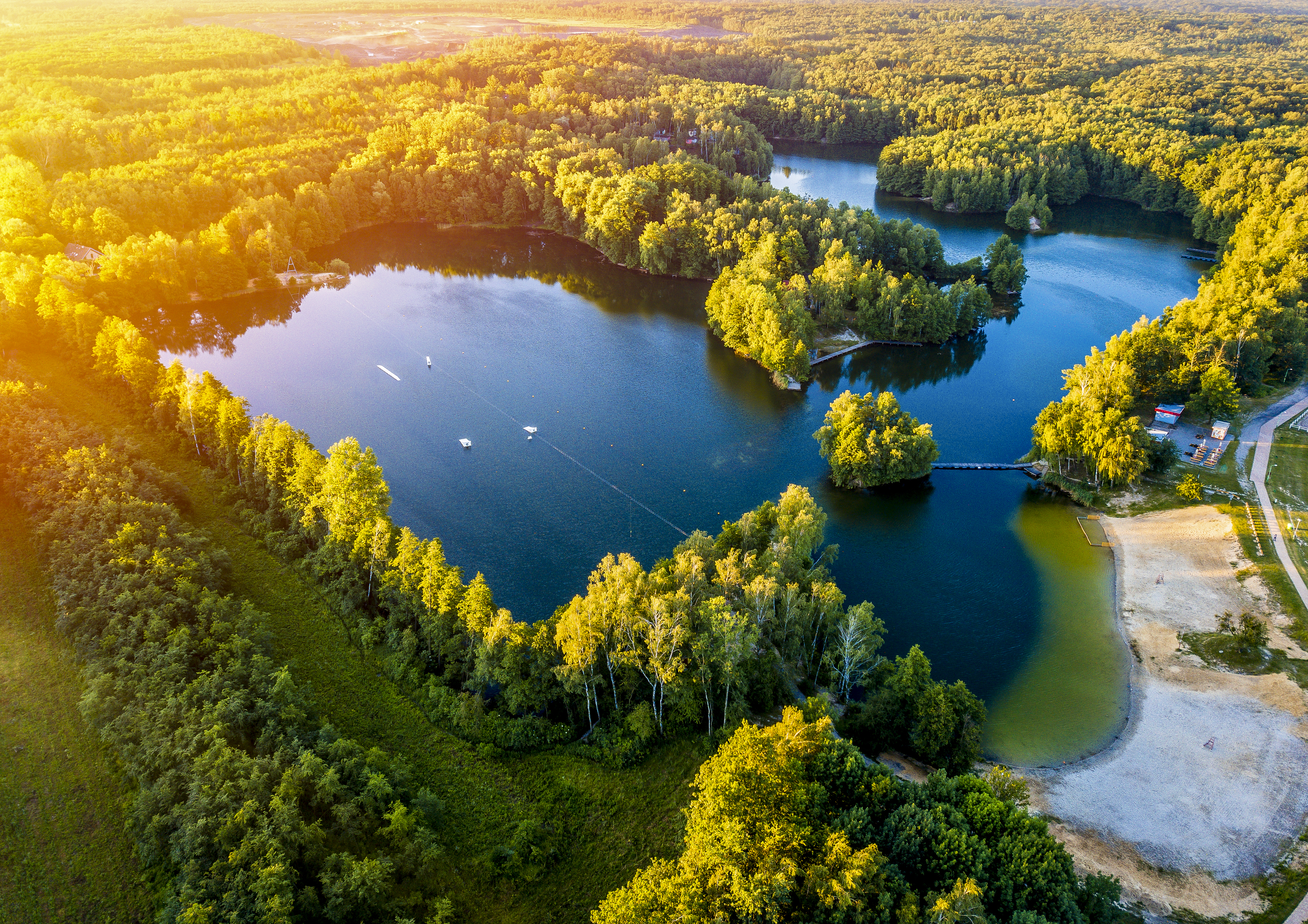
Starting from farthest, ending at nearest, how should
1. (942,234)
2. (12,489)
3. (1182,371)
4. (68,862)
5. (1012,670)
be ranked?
1. (942,234)
2. (1182,371)
3. (12,489)
4. (1012,670)
5. (68,862)

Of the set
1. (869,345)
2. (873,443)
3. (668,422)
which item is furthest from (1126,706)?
(869,345)

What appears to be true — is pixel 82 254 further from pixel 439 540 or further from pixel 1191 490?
pixel 1191 490

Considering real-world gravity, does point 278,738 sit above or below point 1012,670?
above

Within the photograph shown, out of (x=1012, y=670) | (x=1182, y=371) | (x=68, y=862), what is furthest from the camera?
(x=1182, y=371)

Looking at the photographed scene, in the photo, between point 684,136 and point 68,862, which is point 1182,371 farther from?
point 684,136

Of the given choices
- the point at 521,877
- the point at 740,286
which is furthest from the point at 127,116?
the point at 521,877

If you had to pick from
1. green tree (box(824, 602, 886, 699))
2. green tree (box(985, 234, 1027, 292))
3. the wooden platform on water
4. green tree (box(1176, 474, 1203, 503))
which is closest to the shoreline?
the wooden platform on water

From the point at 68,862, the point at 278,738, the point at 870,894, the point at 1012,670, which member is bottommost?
the point at 1012,670

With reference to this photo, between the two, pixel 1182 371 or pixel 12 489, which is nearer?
pixel 12 489
